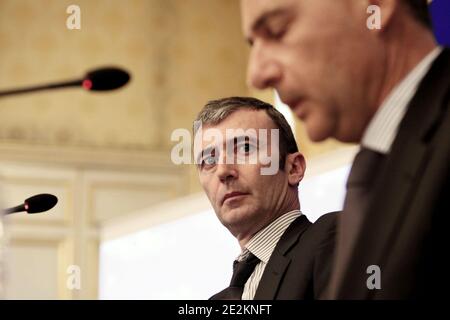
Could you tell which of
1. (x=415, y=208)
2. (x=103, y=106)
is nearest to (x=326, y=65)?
(x=415, y=208)

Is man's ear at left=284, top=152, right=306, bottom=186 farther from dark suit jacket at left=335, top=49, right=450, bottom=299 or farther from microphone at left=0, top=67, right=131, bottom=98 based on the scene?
dark suit jacket at left=335, top=49, right=450, bottom=299

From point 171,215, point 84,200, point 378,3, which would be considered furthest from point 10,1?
point 378,3

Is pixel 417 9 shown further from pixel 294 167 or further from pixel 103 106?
pixel 103 106

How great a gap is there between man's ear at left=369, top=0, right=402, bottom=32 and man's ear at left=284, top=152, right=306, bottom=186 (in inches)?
18.5

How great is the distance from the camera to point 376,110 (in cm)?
102

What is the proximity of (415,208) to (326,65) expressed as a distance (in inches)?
6.9

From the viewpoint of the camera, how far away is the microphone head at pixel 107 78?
1.19 m

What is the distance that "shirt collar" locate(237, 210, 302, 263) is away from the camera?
137 centimetres

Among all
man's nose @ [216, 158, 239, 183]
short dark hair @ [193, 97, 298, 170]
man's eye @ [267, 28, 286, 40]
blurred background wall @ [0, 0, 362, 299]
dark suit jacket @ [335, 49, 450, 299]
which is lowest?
dark suit jacket @ [335, 49, 450, 299]

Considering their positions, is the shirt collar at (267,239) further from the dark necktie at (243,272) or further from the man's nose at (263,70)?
the man's nose at (263,70)

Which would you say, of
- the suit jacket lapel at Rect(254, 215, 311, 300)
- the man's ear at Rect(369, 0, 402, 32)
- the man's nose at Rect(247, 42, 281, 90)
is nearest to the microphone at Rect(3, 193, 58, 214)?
the suit jacket lapel at Rect(254, 215, 311, 300)

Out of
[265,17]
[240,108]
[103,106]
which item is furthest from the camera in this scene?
[103,106]

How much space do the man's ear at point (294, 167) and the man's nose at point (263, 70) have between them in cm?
45

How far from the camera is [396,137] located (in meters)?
0.96
